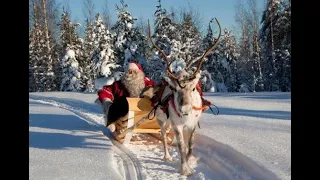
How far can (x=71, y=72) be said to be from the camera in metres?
33.0

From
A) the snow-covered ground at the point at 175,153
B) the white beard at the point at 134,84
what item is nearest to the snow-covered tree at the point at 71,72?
the snow-covered ground at the point at 175,153

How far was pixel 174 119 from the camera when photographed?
562 cm

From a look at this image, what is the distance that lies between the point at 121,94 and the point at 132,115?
39.9 inches

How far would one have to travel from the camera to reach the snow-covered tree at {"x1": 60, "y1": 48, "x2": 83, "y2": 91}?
108 feet

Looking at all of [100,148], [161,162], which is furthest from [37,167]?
[161,162]

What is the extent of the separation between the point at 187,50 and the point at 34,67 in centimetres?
1497

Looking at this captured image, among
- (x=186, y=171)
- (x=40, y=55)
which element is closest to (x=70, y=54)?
(x=40, y=55)

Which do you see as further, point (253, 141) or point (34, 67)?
point (34, 67)

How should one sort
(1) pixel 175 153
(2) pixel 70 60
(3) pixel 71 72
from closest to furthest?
(1) pixel 175 153, (2) pixel 70 60, (3) pixel 71 72

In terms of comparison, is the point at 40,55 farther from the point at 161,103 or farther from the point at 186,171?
the point at 186,171

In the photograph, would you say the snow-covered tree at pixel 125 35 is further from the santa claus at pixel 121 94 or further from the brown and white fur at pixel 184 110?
the brown and white fur at pixel 184 110

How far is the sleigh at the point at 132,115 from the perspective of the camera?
6.96 metres

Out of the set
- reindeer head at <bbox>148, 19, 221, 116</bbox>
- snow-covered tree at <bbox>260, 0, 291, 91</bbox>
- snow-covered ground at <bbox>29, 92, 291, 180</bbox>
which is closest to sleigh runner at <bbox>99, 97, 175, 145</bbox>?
snow-covered ground at <bbox>29, 92, 291, 180</bbox>
